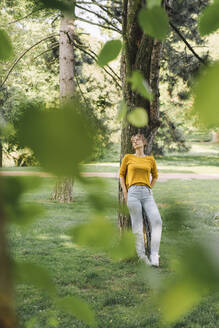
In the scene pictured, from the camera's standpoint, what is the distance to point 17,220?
0.40 m

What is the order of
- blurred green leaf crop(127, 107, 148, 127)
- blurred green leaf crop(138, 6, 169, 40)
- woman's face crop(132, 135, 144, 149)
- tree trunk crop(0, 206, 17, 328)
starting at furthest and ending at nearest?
woman's face crop(132, 135, 144, 149), blurred green leaf crop(127, 107, 148, 127), blurred green leaf crop(138, 6, 169, 40), tree trunk crop(0, 206, 17, 328)

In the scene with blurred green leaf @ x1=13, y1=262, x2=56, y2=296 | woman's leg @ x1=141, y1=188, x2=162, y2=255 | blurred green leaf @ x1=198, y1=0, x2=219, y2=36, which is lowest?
woman's leg @ x1=141, y1=188, x2=162, y2=255

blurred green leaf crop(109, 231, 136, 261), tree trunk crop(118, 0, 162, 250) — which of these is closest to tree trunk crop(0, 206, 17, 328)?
blurred green leaf crop(109, 231, 136, 261)

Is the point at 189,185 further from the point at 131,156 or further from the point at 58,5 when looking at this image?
the point at 58,5

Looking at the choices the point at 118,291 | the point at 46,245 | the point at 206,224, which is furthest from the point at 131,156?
the point at 206,224

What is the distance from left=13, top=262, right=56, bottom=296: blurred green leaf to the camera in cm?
41

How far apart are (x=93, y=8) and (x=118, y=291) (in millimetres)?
6008

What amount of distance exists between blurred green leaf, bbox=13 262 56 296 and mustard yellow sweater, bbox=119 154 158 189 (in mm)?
3451

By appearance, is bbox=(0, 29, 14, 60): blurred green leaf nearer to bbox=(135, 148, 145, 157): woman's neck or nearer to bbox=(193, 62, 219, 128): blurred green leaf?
bbox=(193, 62, 219, 128): blurred green leaf

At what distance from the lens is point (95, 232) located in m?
0.41

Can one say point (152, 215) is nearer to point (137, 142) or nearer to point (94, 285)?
point (137, 142)

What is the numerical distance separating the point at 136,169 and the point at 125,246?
341 cm

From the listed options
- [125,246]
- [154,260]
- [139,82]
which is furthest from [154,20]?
[154,260]

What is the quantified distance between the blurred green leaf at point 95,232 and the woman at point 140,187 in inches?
136
